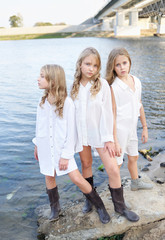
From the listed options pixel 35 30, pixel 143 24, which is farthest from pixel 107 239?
pixel 35 30

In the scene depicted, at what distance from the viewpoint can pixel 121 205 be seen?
3006mm

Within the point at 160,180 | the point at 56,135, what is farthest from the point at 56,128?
the point at 160,180

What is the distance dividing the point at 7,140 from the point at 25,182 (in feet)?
7.62

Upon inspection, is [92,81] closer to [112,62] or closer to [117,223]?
[112,62]

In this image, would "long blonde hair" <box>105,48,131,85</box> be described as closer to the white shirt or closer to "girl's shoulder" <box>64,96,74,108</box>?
the white shirt

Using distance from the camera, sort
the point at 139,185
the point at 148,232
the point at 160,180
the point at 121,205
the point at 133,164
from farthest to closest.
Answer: the point at 160,180 < the point at 139,185 < the point at 133,164 < the point at 121,205 < the point at 148,232

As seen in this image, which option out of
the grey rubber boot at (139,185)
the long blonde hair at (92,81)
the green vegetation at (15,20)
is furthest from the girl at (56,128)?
the green vegetation at (15,20)

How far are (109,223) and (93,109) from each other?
1350mm

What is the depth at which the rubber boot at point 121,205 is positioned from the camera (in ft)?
9.64

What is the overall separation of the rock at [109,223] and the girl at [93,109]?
1.64 feet

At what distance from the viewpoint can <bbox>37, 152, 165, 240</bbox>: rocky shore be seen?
2.93m

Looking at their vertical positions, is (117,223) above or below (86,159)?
below

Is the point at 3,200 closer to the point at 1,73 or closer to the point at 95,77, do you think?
the point at 95,77

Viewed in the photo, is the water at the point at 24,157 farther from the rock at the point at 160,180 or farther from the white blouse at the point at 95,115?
the white blouse at the point at 95,115
